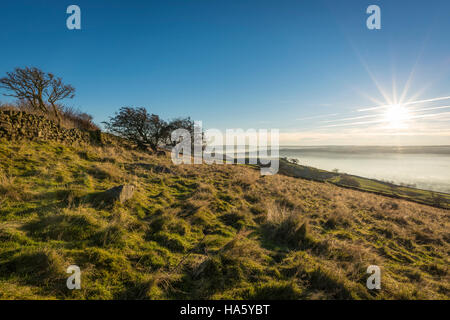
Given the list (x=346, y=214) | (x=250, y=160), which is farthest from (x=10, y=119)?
(x=250, y=160)

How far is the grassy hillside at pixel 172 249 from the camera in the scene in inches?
118

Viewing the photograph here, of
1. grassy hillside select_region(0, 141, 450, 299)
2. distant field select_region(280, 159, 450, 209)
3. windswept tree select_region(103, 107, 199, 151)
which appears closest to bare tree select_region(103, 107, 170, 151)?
windswept tree select_region(103, 107, 199, 151)

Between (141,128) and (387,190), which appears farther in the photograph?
(387,190)

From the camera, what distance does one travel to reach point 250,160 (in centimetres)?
3297

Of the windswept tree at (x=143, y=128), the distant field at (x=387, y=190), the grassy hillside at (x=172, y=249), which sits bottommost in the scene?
the distant field at (x=387, y=190)

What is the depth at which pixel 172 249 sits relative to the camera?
4.38 m

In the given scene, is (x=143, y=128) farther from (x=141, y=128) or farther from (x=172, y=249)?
(x=172, y=249)

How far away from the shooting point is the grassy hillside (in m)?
3.01

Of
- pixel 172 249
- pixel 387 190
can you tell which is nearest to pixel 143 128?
pixel 172 249

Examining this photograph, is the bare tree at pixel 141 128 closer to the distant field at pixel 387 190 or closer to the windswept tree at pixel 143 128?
the windswept tree at pixel 143 128

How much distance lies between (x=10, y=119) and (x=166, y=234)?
38.1 ft

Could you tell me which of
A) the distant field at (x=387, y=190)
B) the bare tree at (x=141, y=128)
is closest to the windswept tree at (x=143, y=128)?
the bare tree at (x=141, y=128)

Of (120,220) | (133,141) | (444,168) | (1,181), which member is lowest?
(444,168)
